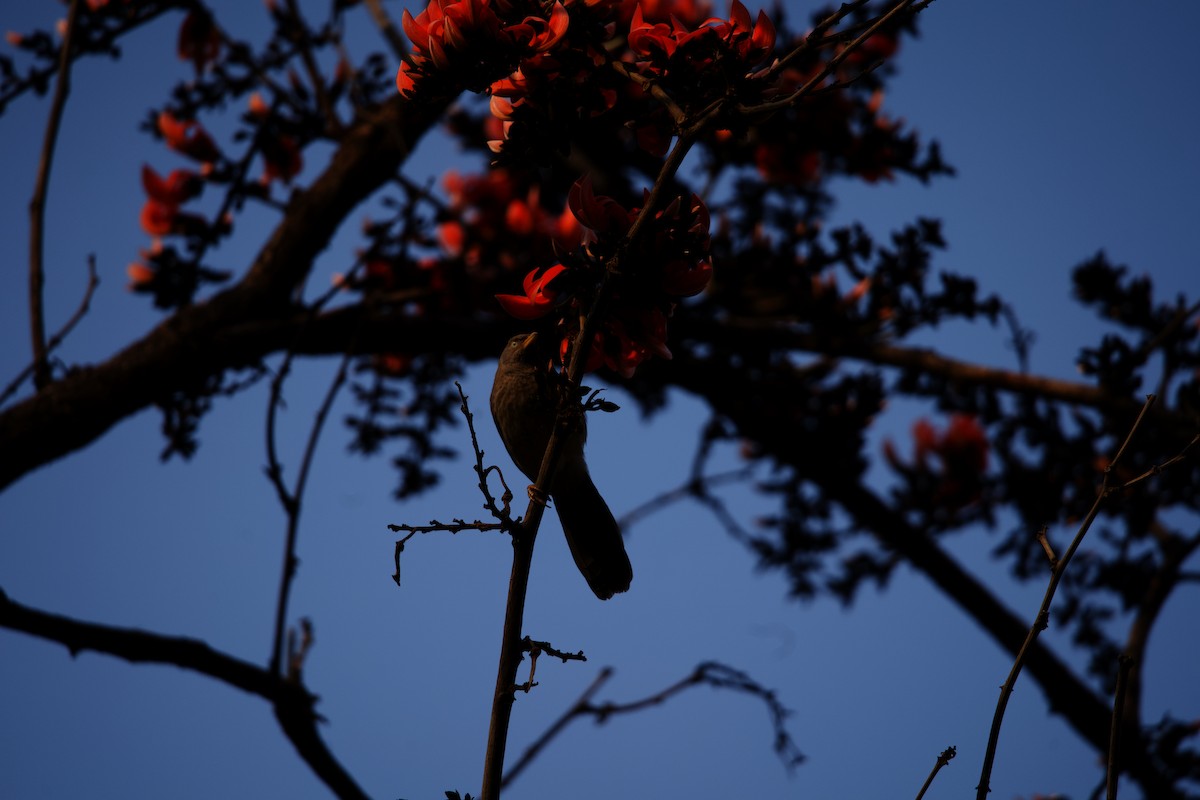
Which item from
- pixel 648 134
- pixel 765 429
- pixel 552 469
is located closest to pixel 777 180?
pixel 765 429

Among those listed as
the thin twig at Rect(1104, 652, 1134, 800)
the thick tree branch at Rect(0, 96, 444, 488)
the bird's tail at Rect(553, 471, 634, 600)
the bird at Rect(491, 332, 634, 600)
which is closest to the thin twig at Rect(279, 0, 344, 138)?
the thick tree branch at Rect(0, 96, 444, 488)

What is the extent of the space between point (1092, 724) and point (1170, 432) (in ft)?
5.53

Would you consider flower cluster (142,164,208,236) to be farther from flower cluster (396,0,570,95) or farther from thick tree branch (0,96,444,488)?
flower cluster (396,0,570,95)

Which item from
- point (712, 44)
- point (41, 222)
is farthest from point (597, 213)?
point (41, 222)

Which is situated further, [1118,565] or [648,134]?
[1118,565]

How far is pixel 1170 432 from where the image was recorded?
3863 millimetres

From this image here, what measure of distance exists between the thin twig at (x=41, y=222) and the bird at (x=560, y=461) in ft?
5.92

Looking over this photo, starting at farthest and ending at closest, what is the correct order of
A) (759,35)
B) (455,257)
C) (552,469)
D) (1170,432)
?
(455,257) → (1170,432) → (759,35) → (552,469)

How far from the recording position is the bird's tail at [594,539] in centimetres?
222

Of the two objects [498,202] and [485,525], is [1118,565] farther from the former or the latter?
[485,525]

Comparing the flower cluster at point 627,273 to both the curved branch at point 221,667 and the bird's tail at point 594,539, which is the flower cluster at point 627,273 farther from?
the curved branch at point 221,667

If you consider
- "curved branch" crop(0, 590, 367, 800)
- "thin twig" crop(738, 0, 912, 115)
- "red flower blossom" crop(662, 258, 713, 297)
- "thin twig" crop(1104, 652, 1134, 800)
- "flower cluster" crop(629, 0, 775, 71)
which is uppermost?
"flower cluster" crop(629, 0, 775, 71)

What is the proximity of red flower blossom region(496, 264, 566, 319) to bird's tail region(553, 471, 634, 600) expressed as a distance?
791 mm

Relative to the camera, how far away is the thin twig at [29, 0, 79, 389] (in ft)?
10.9
